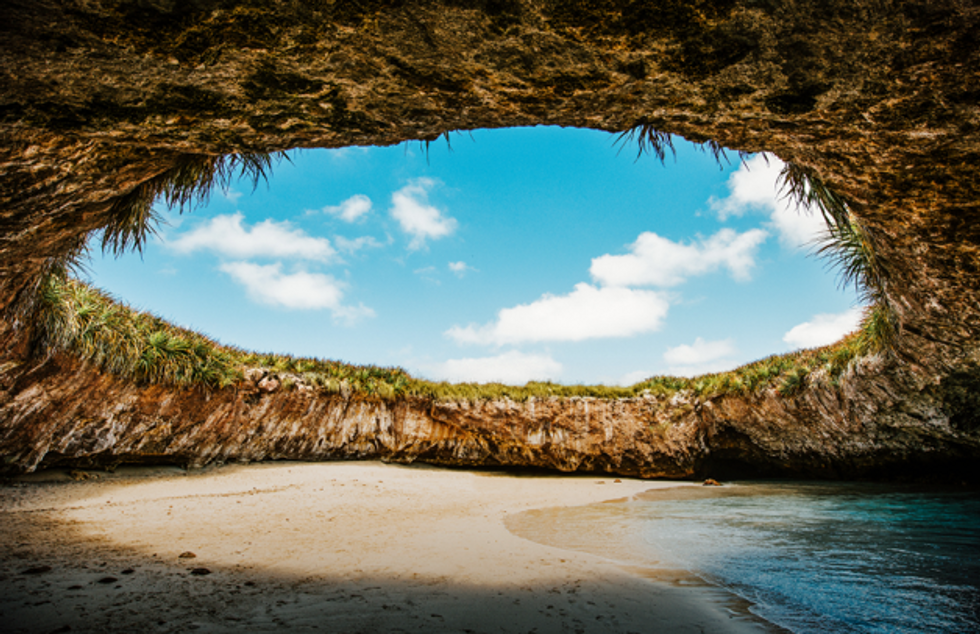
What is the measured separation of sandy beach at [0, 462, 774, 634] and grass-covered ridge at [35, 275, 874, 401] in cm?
196

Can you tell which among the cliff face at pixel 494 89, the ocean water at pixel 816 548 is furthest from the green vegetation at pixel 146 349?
the ocean water at pixel 816 548

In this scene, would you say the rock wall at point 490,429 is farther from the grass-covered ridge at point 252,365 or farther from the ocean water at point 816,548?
the ocean water at point 816,548

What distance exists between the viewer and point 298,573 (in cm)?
310

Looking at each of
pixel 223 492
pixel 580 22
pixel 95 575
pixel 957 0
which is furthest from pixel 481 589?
pixel 223 492

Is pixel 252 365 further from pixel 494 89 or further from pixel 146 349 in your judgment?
pixel 494 89

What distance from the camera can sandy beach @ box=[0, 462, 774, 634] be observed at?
237 cm

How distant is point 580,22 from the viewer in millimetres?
1992

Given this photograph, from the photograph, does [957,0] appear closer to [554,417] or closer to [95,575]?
[95,575]

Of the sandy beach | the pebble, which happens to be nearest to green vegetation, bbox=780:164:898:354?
the sandy beach

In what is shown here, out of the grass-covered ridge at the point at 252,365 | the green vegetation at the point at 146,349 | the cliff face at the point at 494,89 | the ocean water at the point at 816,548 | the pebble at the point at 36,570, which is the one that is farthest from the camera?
the grass-covered ridge at the point at 252,365

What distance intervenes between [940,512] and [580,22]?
8098mm

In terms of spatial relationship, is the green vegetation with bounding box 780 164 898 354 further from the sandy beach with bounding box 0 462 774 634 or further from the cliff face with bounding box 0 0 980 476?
the sandy beach with bounding box 0 462 774 634

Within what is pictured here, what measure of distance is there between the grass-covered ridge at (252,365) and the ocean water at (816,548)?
268 centimetres

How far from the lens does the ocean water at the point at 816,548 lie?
2.75 metres
